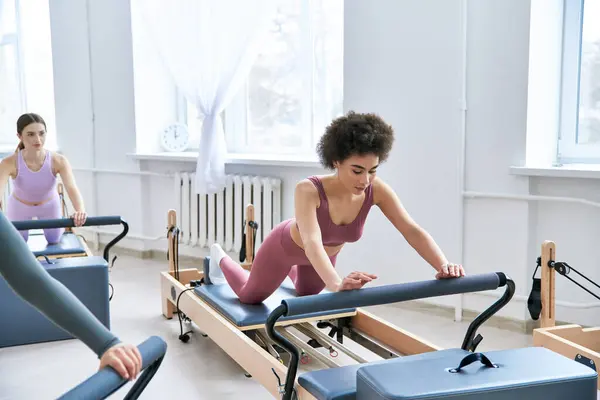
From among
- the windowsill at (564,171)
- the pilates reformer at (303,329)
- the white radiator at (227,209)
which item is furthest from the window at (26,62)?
the windowsill at (564,171)

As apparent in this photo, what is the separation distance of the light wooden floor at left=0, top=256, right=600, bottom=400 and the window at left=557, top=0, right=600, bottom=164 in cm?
99

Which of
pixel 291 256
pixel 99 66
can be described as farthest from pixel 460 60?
pixel 99 66

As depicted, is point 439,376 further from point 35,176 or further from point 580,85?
point 35,176

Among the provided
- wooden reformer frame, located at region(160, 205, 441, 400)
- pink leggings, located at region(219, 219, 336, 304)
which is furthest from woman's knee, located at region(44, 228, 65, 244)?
pink leggings, located at region(219, 219, 336, 304)

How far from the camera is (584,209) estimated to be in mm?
3061

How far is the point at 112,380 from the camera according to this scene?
3.30ft

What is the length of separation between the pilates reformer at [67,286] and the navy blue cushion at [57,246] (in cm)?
27

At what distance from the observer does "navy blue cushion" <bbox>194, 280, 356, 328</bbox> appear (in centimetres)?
256

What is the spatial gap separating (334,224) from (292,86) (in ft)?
7.51

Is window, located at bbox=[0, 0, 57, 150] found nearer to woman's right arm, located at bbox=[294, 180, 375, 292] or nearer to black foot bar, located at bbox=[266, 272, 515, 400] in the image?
woman's right arm, located at bbox=[294, 180, 375, 292]

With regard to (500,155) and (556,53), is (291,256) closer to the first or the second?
(500,155)

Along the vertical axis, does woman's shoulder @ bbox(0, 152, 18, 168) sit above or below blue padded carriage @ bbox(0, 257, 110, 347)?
above

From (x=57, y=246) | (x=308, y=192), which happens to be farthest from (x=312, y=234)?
(x=57, y=246)

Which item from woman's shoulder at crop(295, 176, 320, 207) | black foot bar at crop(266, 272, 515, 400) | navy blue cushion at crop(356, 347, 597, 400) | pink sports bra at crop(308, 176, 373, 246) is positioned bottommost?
navy blue cushion at crop(356, 347, 597, 400)
